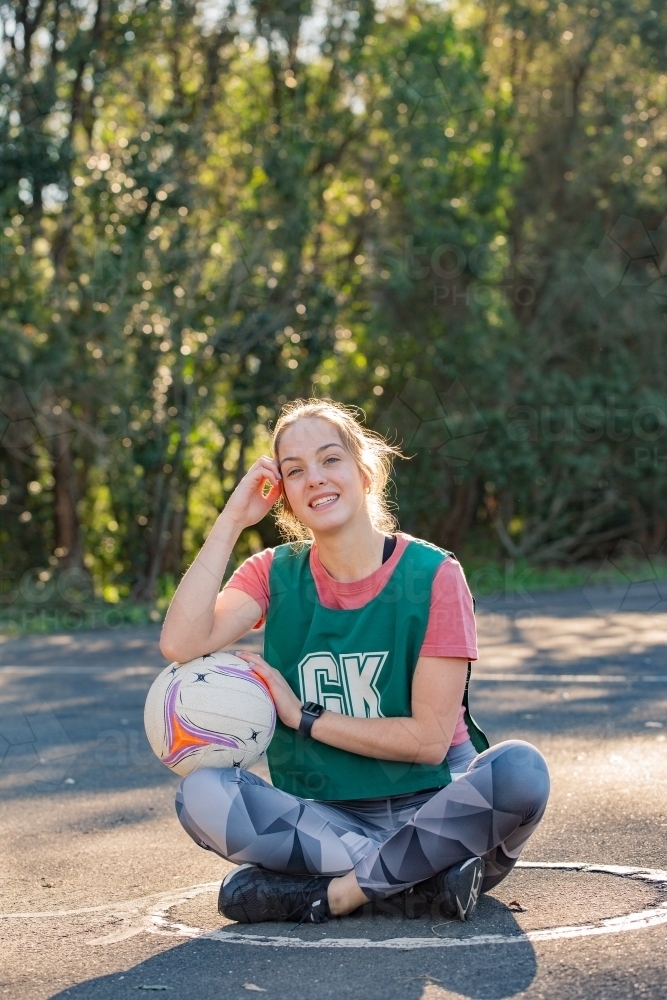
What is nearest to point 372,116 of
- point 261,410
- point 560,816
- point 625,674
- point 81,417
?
point 261,410

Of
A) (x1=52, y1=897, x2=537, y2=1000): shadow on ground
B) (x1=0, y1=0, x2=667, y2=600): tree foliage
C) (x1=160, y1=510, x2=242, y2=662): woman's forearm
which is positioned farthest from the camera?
(x1=0, y1=0, x2=667, y2=600): tree foliage

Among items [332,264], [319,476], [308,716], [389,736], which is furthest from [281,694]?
[332,264]

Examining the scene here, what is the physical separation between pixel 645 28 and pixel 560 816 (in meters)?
18.4

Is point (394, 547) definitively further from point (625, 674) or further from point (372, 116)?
point (372, 116)

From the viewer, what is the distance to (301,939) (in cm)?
359

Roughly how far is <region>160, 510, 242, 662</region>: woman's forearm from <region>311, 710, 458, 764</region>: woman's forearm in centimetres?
46

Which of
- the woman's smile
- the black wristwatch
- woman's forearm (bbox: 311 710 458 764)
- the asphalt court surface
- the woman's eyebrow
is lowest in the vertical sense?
the asphalt court surface

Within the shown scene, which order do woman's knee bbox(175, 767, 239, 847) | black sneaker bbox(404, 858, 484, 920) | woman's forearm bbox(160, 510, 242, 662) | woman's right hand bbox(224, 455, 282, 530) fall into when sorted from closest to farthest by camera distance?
black sneaker bbox(404, 858, 484, 920)
woman's knee bbox(175, 767, 239, 847)
woman's forearm bbox(160, 510, 242, 662)
woman's right hand bbox(224, 455, 282, 530)

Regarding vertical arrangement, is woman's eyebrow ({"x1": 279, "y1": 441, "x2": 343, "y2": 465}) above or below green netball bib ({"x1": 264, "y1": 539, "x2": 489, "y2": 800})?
above

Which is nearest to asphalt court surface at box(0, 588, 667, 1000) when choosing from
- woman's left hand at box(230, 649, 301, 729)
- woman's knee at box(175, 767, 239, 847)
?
woman's knee at box(175, 767, 239, 847)

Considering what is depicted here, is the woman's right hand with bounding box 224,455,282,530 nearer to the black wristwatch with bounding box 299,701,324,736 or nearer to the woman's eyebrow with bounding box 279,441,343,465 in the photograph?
the woman's eyebrow with bounding box 279,441,343,465

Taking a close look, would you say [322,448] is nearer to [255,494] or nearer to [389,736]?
[255,494]

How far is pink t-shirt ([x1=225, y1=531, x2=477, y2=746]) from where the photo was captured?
3.76m

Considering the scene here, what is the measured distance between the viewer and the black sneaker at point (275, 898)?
3.73m
